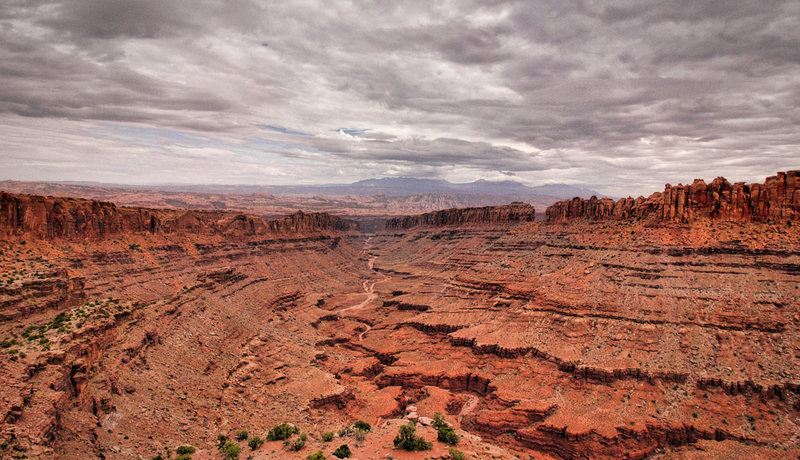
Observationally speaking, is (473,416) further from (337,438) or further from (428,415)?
(337,438)


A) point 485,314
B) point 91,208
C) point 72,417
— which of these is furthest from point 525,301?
point 91,208

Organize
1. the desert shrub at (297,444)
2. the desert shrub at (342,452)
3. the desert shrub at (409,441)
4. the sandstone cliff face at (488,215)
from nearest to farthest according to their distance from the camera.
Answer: the desert shrub at (342,452) → the desert shrub at (409,441) → the desert shrub at (297,444) → the sandstone cliff face at (488,215)

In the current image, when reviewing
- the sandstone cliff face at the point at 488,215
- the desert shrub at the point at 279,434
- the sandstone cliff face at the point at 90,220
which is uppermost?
the sandstone cliff face at the point at 488,215

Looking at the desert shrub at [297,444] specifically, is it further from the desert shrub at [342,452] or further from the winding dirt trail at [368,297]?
the winding dirt trail at [368,297]

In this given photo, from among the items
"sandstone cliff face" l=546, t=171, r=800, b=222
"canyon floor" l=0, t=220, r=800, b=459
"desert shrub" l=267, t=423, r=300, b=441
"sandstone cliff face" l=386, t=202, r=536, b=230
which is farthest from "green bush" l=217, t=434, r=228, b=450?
"sandstone cliff face" l=386, t=202, r=536, b=230

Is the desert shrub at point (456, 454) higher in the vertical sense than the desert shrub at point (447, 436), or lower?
higher

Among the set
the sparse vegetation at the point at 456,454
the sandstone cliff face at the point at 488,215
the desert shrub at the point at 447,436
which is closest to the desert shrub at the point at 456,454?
the sparse vegetation at the point at 456,454

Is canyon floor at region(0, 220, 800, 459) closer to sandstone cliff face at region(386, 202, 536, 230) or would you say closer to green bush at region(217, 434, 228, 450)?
green bush at region(217, 434, 228, 450)
